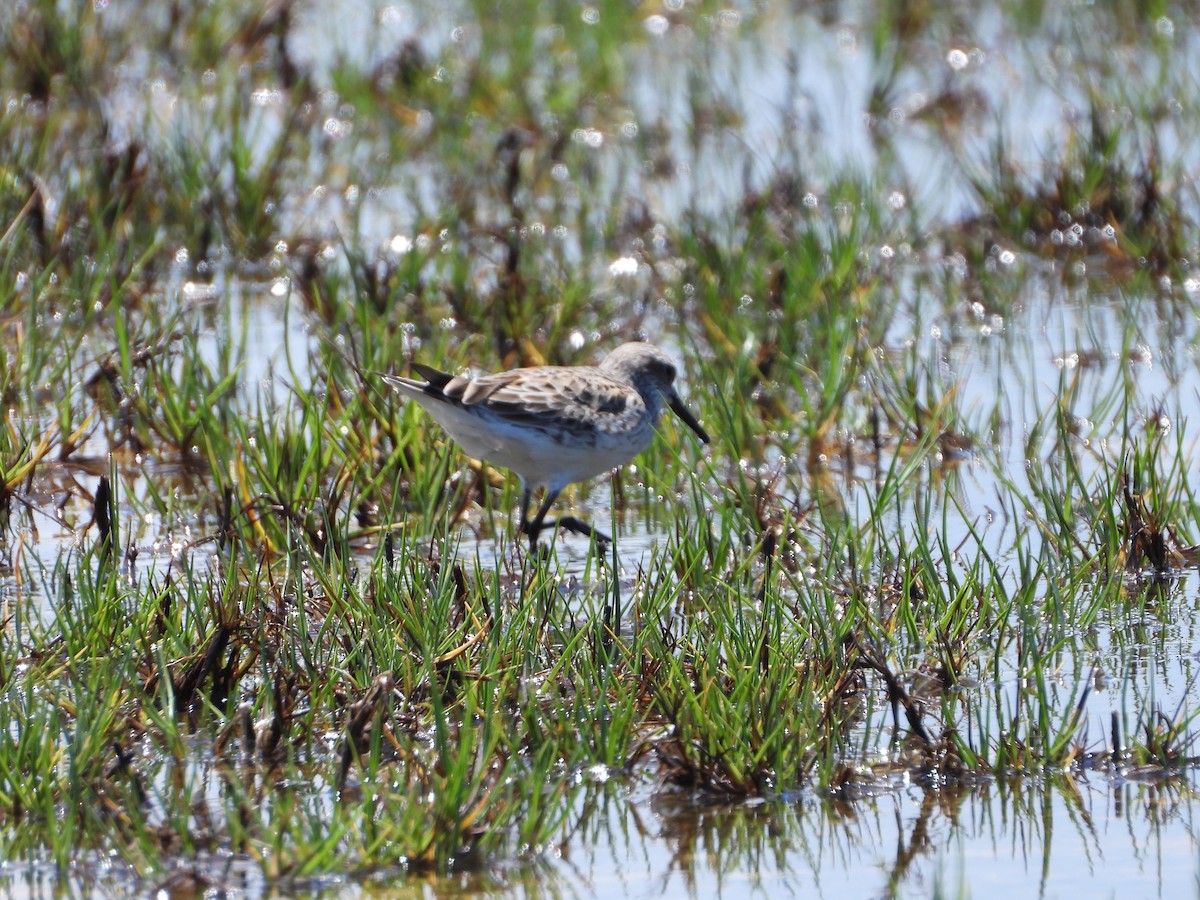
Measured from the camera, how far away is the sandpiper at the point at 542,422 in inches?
246

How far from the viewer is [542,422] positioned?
20.9 ft

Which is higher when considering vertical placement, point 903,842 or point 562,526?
point 562,526

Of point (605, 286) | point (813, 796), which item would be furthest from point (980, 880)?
point (605, 286)

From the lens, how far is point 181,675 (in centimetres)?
488

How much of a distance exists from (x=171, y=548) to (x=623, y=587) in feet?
4.78

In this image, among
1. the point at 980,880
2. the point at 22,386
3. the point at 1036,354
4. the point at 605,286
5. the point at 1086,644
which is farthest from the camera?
the point at 605,286

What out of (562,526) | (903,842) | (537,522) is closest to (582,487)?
(562,526)

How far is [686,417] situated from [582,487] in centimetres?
54

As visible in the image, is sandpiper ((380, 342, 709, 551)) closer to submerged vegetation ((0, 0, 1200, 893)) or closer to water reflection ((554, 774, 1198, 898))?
submerged vegetation ((0, 0, 1200, 893))

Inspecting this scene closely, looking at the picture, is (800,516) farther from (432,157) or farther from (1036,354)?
(432,157)

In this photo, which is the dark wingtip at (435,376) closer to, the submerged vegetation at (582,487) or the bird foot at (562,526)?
the submerged vegetation at (582,487)

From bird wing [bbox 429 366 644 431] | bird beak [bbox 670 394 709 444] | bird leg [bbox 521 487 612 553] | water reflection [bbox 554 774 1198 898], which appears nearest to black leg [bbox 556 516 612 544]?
bird leg [bbox 521 487 612 553]

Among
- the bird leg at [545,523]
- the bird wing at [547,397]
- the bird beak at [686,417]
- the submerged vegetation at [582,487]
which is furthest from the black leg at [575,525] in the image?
the bird beak at [686,417]

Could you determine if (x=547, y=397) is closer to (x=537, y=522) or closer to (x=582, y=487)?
(x=537, y=522)
